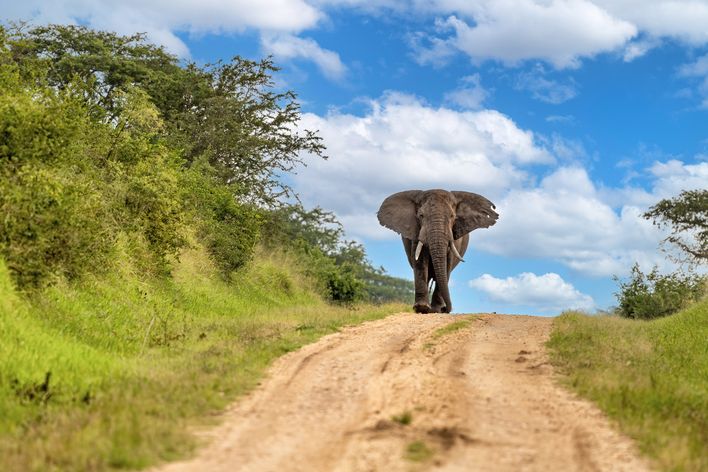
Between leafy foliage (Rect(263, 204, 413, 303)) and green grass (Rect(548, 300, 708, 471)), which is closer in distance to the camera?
green grass (Rect(548, 300, 708, 471))

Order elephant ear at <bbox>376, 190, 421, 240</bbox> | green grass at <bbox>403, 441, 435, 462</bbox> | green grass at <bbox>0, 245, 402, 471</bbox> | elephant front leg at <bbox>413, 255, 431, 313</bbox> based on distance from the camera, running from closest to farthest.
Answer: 1. green grass at <bbox>403, 441, 435, 462</bbox>
2. green grass at <bbox>0, 245, 402, 471</bbox>
3. elephant front leg at <bbox>413, 255, 431, 313</bbox>
4. elephant ear at <bbox>376, 190, 421, 240</bbox>

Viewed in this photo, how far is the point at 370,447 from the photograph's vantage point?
22.4 feet

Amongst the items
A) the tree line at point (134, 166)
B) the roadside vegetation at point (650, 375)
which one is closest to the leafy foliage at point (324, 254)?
the tree line at point (134, 166)

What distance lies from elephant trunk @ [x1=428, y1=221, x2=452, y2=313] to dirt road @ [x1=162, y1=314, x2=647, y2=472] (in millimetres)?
9640

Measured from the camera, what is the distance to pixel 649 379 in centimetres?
1067

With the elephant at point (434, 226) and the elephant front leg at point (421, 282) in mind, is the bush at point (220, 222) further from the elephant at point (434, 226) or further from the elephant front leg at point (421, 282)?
the elephant front leg at point (421, 282)

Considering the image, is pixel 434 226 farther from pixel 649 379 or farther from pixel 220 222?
pixel 649 379

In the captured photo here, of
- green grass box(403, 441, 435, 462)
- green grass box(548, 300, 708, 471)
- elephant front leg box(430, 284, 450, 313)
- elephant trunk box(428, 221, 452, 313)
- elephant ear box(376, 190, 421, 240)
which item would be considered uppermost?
elephant ear box(376, 190, 421, 240)

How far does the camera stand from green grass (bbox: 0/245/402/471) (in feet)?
22.6

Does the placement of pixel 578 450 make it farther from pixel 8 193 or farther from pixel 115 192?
pixel 115 192

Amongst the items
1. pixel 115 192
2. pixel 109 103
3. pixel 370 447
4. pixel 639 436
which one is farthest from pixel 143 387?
pixel 109 103

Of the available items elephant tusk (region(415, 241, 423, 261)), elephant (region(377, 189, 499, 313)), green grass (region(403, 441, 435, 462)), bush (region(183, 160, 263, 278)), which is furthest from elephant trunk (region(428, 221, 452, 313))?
green grass (region(403, 441, 435, 462))

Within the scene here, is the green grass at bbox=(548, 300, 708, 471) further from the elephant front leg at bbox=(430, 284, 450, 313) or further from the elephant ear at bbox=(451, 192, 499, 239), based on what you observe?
the elephant ear at bbox=(451, 192, 499, 239)

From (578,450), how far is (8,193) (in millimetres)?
10579
